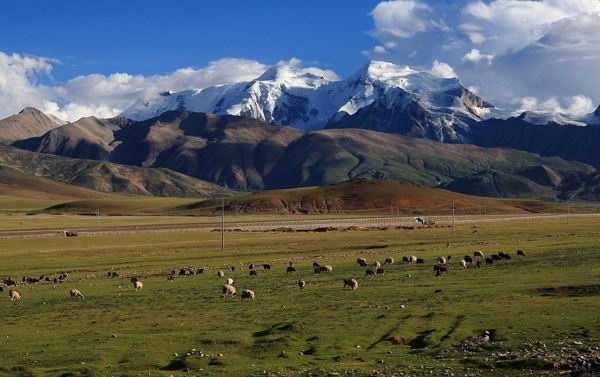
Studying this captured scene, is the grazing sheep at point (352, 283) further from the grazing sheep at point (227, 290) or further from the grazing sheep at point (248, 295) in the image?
the grazing sheep at point (227, 290)

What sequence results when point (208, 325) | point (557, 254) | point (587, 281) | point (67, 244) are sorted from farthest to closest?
point (67, 244) < point (557, 254) < point (587, 281) < point (208, 325)

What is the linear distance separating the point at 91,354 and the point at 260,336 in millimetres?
8035

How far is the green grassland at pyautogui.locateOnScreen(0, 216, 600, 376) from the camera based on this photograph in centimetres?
2945

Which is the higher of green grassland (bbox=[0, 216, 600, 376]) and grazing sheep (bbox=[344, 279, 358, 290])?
grazing sheep (bbox=[344, 279, 358, 290])

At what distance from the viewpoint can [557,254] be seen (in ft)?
253

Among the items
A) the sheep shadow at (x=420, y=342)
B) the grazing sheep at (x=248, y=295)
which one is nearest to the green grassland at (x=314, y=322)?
the sheep shadow at (x=420, y=342)

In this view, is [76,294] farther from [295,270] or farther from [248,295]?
[295,270]

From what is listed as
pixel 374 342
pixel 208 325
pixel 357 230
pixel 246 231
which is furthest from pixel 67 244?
pixel 374 342

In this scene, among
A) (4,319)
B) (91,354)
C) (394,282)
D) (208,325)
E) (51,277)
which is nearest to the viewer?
(91,354)

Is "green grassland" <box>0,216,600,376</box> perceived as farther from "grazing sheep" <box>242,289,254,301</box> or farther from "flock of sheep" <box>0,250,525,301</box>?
"grazing sheep" <box>242,289,254,301</box>

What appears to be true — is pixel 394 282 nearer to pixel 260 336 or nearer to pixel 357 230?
pixel 260 336

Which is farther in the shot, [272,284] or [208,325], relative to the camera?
[272,284]

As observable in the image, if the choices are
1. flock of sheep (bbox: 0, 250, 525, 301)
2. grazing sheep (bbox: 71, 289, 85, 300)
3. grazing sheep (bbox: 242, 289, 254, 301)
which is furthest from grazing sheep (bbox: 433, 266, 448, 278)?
grazing sheep (bbox: 71, 289, 85, 300)

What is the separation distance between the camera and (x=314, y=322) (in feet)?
126
